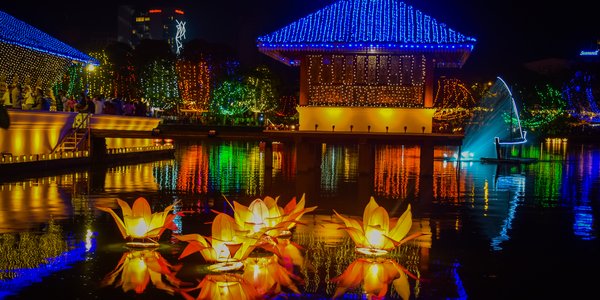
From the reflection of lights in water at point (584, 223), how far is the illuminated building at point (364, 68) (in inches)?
427

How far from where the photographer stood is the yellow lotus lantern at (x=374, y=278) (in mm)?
8570

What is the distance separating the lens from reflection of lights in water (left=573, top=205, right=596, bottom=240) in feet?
42.7

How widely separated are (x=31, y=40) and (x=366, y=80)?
41.7 ft

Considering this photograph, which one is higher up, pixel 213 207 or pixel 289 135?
pixel 289 135

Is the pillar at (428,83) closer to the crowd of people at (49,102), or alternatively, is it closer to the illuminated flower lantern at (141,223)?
the crowd of people at (49,102)

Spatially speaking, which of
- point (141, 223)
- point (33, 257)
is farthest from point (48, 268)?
point (141, 223)

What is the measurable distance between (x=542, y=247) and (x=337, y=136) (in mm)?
13512

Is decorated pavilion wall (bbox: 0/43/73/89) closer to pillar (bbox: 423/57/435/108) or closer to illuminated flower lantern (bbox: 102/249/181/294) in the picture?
pillar (bbox: 423/57/435/108)

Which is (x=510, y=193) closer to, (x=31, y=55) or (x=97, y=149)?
(x=97, y=149)

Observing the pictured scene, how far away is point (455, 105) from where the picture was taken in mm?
68938

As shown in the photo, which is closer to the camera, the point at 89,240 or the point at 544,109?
the point at 89,240

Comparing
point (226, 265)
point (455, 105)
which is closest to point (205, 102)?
point (455, 105)

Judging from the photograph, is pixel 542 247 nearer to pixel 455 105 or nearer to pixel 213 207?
pixel 213 207

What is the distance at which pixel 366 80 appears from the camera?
27.6 m
